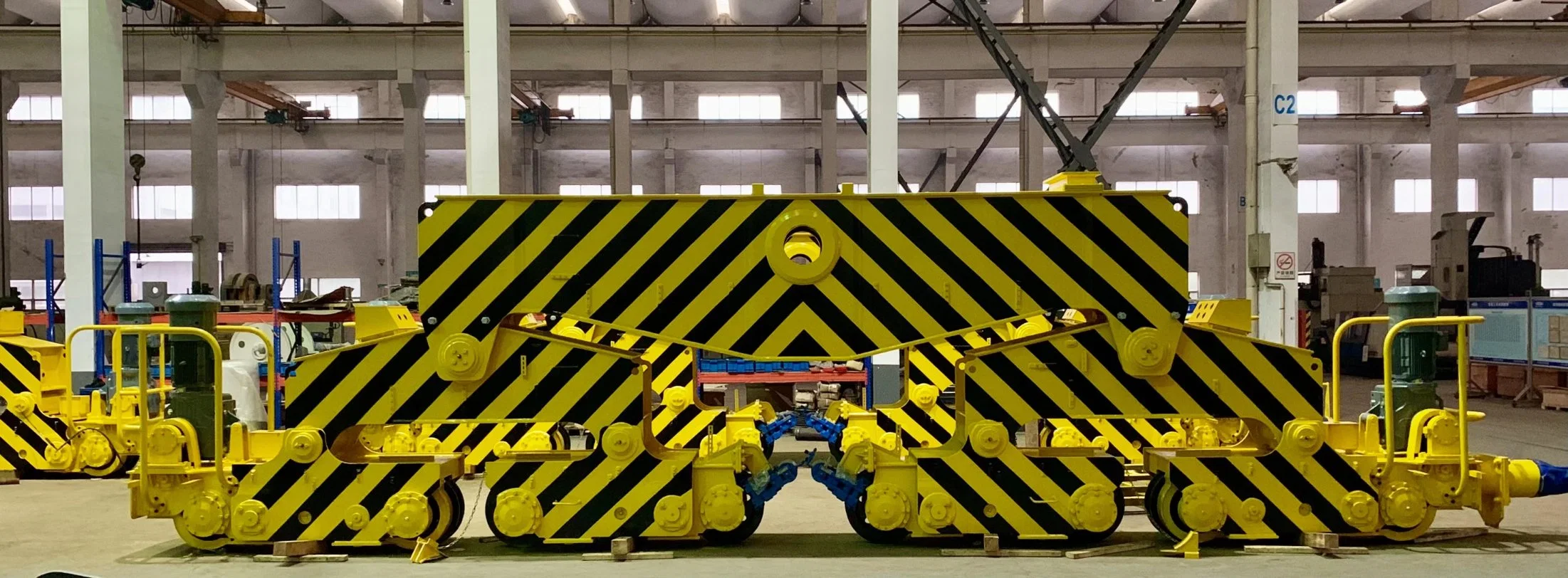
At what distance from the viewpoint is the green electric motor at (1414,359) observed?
215 inches

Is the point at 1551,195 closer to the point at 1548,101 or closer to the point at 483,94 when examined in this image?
the point at 1548,101

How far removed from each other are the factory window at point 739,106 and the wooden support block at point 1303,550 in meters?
23.4

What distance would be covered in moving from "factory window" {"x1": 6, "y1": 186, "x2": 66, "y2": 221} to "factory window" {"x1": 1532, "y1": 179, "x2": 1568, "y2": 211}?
39.7m

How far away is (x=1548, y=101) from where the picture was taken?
2766 centimetres

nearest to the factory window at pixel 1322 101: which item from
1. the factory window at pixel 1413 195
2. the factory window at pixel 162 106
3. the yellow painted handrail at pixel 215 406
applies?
the factory window at pixel 1413 195

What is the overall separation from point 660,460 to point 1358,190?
28388 millimetres

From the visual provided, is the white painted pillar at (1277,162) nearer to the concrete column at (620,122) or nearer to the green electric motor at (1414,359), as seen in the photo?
the green electric motor at (1414,359)

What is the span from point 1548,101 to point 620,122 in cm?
2589

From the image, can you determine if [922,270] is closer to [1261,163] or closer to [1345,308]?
[1261,163]

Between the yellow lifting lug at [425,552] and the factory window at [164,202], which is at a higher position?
the factory window at [164,202]

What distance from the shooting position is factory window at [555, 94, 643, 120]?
2775 cm

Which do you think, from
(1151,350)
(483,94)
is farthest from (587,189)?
(1151,350)

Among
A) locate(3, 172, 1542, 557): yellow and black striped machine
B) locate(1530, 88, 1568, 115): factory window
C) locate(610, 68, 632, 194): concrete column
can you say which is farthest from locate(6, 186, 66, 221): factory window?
locate(1530, 88, 1568, 115): factory window

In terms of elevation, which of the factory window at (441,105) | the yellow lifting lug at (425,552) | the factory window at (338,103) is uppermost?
the factory window at (338,103)
